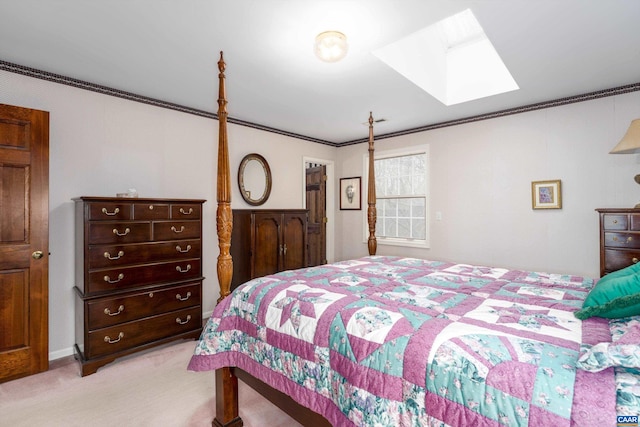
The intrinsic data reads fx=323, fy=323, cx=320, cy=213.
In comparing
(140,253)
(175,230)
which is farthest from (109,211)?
(175,230)

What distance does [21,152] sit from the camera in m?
2.49

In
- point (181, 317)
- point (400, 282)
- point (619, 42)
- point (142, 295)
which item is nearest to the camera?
point (400, 282)

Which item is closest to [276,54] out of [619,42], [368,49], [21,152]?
[368,49]

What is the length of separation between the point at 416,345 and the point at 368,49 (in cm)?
209


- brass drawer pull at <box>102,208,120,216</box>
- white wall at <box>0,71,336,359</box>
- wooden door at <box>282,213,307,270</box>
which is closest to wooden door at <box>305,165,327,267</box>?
wooden door at <box>282,213,307,270</box>

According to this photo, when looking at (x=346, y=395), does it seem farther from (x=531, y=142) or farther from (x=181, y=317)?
(x=531, y=142)

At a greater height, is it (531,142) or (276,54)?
(276,54)

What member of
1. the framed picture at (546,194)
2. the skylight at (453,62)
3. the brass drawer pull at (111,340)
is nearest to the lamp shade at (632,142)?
the framed picture at (546,194)

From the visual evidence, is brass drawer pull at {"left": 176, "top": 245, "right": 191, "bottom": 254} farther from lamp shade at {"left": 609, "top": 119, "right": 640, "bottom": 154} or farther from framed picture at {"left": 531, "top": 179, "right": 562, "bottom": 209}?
lamp shade at {"left": 609, "top": 119, "right": 640, "bottom": 154}

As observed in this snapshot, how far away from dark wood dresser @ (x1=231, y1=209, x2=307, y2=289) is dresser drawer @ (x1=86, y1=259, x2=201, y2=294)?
664 millimetres

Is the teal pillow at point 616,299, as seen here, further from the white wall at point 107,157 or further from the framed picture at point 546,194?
the white wall at point 107,157

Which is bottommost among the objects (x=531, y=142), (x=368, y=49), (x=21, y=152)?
(x=21, y=152)

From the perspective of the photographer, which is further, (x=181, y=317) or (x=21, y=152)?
(x=181, y=317)

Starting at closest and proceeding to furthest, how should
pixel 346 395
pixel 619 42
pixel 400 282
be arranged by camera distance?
pixel 346 395 < pixel 400 282 < pixel 619 42
